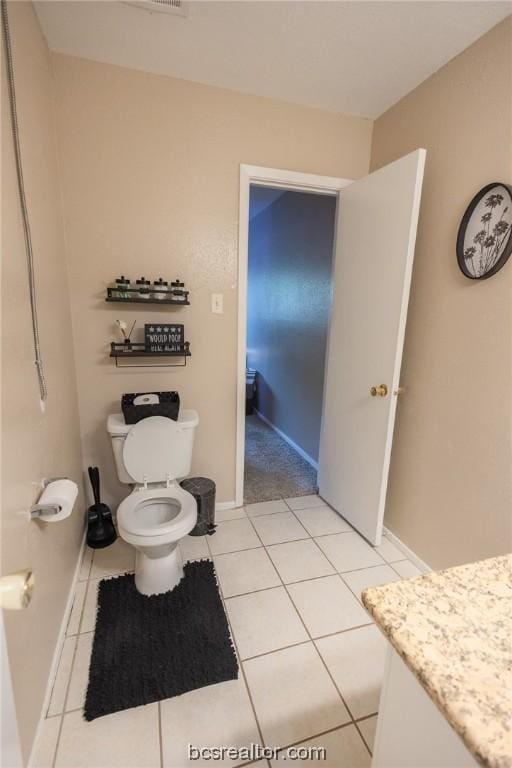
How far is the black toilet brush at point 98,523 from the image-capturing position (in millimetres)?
1923

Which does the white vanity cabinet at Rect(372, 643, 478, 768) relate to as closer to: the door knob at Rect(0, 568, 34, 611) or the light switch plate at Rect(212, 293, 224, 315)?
the door knob at Rect(0, 568, 34, 611)

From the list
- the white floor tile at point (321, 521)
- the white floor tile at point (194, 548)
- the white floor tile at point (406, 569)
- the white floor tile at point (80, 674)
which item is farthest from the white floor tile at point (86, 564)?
the white floor tile at point (406, 569)

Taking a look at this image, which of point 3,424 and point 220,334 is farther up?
point 220,334

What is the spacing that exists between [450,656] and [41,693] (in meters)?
1.30

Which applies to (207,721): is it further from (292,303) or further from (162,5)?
(292,303)

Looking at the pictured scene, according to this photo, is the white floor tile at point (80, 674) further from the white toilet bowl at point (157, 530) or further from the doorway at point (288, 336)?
the doorway at point (288, 336)

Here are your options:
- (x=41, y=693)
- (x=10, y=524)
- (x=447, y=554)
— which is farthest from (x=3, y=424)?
(x=447, y=554)

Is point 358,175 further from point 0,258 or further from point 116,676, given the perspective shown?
point 116,676

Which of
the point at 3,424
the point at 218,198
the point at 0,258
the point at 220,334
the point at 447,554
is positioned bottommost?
the point at 447,554

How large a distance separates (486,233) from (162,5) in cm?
151

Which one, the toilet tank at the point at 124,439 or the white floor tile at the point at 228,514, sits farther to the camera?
the white floor tile at the point at 228,514

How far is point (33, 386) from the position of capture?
119cm

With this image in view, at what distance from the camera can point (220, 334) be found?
2076 millimetres

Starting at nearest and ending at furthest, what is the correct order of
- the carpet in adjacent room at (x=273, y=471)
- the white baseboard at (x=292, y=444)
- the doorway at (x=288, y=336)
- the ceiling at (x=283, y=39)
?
the ceiling at (x=283, y=39) < the carpet in adjacent room at (x=273, y=471) < the doorway at (x=288, y=336) < the white baseboard at (x=292, y=444)
